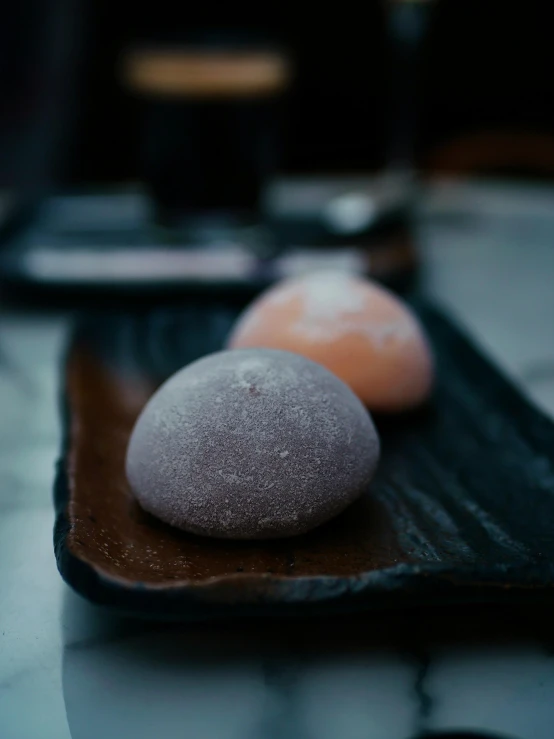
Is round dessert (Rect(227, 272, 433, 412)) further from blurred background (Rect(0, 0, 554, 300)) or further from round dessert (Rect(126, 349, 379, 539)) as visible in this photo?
blurred background (Rect(0, 0, 554, 300))

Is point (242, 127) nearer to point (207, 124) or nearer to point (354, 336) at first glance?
point (207, 124)

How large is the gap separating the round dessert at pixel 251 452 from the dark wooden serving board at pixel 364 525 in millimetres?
23

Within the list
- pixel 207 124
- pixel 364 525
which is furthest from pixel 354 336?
pixel 207 124

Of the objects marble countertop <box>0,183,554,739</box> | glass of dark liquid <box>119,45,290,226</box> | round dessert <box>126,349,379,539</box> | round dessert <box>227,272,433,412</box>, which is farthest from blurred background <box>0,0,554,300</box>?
marble countertop <box>0,183,554,739</box>

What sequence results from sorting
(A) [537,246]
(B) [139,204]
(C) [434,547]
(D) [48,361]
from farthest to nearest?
(B) [139,204] → (A) [537,246] → (D) [48,361] → (C) [434,547]

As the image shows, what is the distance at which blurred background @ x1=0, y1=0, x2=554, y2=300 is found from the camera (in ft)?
4.58

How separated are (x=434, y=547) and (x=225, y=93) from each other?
1003 millimetres

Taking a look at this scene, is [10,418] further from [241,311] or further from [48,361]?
[241,311]

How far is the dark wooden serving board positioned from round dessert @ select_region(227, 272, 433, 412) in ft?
0.14

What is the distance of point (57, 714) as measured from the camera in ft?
1.78

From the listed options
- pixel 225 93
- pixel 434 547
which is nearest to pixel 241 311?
pixel 225 93

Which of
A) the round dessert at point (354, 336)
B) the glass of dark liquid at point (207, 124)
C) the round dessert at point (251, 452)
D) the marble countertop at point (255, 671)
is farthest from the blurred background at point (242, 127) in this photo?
the marble countertop at point (255, 671)

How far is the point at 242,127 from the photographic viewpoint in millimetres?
1462

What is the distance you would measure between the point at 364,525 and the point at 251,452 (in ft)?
0.38
